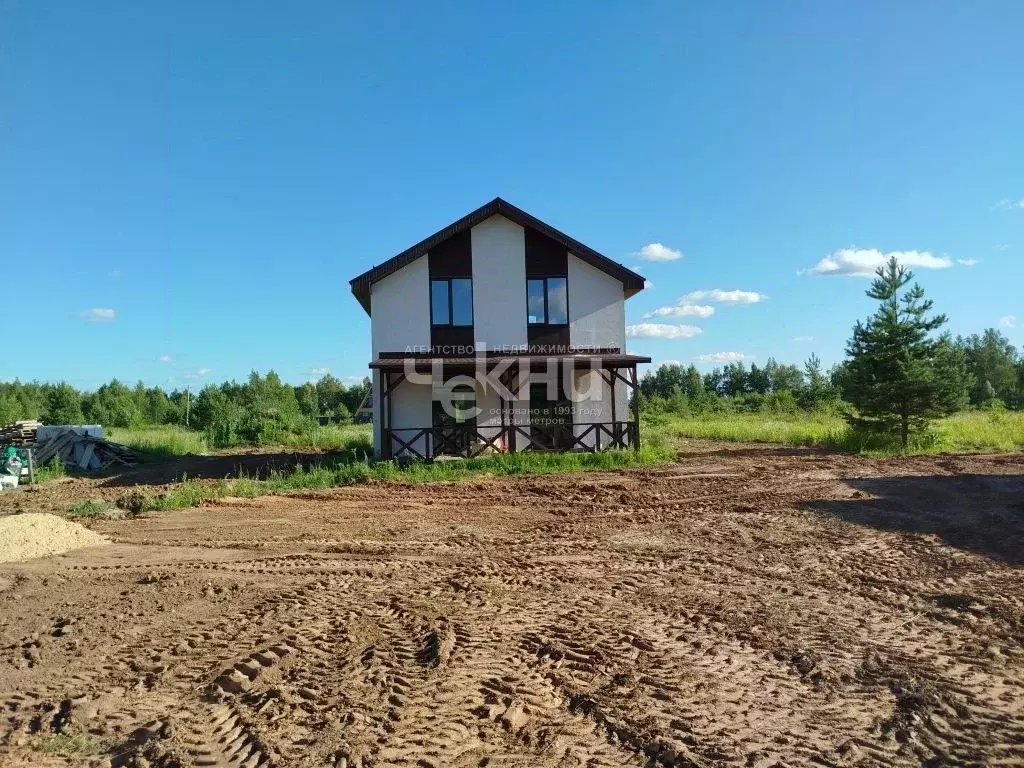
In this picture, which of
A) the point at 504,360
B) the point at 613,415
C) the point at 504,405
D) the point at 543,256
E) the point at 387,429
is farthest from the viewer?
the point at 543,256

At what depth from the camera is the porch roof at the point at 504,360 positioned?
1625 centimetres

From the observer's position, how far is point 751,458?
17.7 meters

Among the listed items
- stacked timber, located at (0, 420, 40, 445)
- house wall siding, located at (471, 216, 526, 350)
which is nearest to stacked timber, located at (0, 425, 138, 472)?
stacked timber, located at (0, 420, 40, 445)

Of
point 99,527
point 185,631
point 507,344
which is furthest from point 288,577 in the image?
point 507,344

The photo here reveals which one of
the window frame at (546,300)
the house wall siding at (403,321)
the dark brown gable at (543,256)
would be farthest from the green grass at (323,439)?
the dark brown gable at (543,256)

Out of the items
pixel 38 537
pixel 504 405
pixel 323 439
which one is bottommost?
pixel 38 537

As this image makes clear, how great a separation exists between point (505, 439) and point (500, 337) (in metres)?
3.04

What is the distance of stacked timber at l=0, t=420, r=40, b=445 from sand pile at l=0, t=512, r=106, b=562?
12.3 metres

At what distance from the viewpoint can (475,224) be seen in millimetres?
18031

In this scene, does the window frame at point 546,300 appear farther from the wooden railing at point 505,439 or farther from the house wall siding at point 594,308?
the wooden railing at point 505,439

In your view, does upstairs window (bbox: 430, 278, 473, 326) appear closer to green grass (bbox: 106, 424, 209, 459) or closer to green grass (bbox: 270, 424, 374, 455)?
green grass (bbox: 270, 424, 374, 455)

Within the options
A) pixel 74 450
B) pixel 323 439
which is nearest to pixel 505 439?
pixel 323 439

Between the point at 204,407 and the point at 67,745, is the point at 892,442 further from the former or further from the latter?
the point at 204,407

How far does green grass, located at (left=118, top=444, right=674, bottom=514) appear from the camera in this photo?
12087 millimetres
